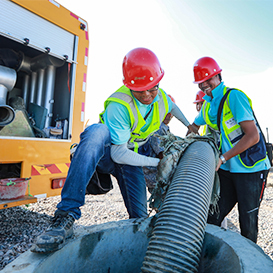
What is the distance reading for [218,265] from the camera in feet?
4.76

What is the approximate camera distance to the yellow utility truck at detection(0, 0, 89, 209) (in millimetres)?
3031

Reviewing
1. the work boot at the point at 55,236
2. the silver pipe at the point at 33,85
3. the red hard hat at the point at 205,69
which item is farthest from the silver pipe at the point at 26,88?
the work boot at the point at 55,236

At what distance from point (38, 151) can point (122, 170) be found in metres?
1.48

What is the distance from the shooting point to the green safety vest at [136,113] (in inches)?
89.4

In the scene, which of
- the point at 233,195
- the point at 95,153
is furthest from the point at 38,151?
the point at 233,195

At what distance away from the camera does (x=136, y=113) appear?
2311 millimetres

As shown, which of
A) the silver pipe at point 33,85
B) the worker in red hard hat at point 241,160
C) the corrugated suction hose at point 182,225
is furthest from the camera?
the silver pipe at point 33,85

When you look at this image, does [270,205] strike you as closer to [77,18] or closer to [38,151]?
[38,151]

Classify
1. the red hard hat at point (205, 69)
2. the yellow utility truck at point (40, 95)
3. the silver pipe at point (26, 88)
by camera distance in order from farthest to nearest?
the silver pipe at point (26, 88)
the yellow utility truck at point (40, 95)
the red hard hat at point (205, 69)

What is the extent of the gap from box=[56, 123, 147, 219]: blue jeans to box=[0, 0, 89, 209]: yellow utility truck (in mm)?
1341

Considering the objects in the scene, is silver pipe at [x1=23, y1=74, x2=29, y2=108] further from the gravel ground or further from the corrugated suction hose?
the corrugated suction hose

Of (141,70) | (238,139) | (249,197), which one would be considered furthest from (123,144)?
(249,197)

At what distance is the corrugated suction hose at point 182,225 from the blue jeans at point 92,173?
67 cm

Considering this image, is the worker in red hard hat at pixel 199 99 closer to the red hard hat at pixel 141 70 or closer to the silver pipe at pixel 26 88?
the red hard hat at pixel 141 70
